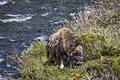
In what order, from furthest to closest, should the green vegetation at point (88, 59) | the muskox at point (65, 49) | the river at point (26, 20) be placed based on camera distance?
1. the river at point (26, 20)
2. the muskox at point (65, 49)
3. the green vegetation at point (88, 59)

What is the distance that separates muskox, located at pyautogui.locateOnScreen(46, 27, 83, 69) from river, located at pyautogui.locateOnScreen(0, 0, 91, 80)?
1.24 metres

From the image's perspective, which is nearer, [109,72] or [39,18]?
[109,72]

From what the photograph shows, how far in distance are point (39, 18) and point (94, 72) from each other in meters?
7.00

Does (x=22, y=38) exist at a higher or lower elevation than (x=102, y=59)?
lower

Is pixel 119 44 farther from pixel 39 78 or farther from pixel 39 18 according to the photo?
pixel 39 18

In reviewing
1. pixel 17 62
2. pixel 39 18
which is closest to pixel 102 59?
pixel 17 62

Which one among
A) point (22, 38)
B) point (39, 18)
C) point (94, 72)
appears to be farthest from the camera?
point (39, 18)

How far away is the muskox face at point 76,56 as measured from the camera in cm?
886

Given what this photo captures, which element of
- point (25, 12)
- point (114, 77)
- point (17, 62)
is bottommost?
point (25, 12)

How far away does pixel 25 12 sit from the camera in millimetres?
15953

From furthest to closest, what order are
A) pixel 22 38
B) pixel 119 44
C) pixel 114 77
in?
pixel 22 38
pixel 119 44
pixel 114 77

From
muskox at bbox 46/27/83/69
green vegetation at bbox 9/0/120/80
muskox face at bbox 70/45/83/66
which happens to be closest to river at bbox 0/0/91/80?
green vegetation at bbox 9/0/120/80

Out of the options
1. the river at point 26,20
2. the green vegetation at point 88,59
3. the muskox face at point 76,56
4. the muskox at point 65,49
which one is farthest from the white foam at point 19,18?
the muskox face at point 76,56

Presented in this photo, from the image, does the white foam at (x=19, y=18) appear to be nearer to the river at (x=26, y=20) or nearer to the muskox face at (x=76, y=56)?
the river at (x=26, y=20)
